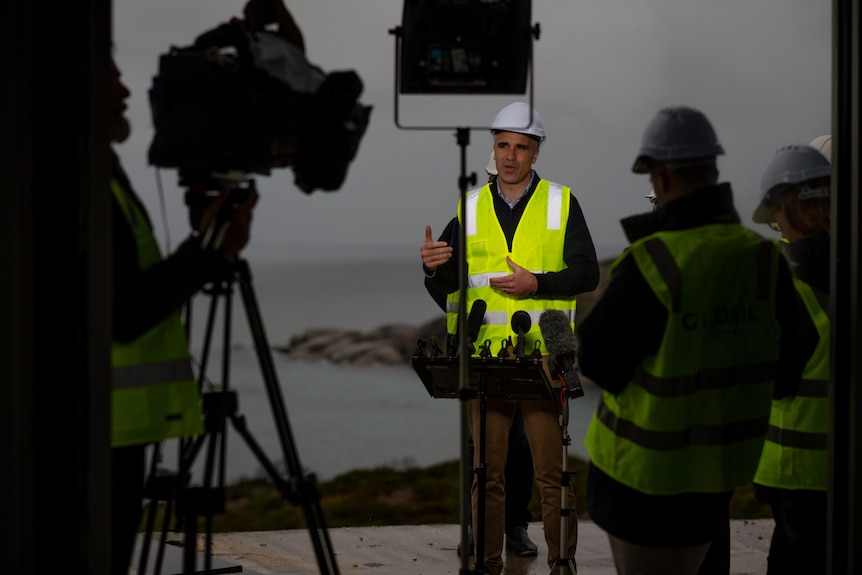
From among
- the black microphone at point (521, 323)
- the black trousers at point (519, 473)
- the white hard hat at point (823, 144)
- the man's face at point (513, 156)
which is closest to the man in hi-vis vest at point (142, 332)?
the white hard hat at point (823, 144)

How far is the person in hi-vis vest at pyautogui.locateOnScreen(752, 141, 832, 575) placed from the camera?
Result: 333cm

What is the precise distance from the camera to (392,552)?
17.6ft

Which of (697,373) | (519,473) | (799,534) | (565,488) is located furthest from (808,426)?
(519,473)

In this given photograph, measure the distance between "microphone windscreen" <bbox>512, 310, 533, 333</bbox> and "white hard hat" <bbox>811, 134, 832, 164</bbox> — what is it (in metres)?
1.40

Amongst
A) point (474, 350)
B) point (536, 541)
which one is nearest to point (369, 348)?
point (536, 541)

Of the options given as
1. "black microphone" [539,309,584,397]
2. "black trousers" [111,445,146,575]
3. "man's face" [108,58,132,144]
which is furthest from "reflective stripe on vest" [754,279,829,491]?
"man's face" [108,58,132,144]

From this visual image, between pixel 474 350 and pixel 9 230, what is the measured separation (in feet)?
7.86

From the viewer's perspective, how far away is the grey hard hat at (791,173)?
11.0ft

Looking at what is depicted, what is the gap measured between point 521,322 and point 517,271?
206 mm

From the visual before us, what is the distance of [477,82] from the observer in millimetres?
3318

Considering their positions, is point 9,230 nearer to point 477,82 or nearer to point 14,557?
point 14,557

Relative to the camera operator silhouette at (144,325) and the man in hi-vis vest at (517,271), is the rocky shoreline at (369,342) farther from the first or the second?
the camera operator silhouette at (144,325)

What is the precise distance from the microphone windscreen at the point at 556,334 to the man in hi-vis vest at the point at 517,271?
0.08 meters

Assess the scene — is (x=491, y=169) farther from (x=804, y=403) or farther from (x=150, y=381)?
(x=150, y=381)
